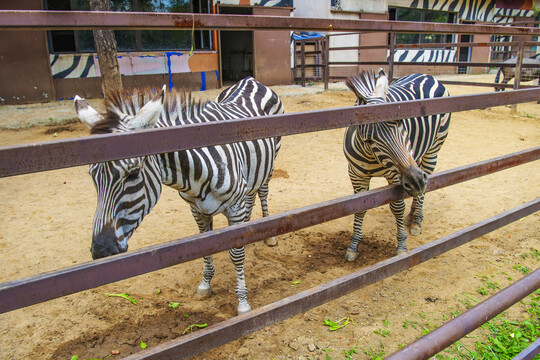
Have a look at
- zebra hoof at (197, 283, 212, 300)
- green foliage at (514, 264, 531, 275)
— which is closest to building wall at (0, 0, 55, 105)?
zebra hoof at (197, 283, 212, 300)

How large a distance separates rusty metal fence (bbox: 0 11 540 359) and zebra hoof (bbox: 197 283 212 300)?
1661 mm

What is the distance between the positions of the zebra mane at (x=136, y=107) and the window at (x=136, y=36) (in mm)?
9196

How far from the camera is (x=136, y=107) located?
203 centimetres

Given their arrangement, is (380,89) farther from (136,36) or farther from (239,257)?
(136,36)

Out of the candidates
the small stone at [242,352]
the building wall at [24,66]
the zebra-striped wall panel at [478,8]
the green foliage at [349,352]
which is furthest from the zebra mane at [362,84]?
the zebra-striped wall panel at [478,8]

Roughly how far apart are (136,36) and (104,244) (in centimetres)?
1068

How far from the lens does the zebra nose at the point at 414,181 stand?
1922 millimetres

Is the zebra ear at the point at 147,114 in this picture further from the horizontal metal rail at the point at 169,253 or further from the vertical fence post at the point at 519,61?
the vertical fence post at the point at 519,61

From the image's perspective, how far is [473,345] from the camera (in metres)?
2.29

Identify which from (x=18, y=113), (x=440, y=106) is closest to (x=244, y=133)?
(x=440, y=106)

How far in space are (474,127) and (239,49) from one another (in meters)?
10.1

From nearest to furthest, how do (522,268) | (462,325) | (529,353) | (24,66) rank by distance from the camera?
1. (462,325)
2. (529,353)
3. (522,268)
4. (24,66)

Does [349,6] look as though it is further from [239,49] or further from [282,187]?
[282,187]

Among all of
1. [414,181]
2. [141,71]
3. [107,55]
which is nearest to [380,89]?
[414,181]
